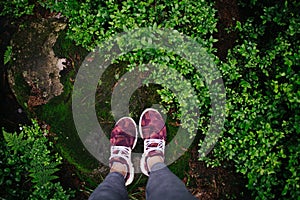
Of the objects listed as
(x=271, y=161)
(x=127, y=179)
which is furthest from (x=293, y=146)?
(x=127, y=179)

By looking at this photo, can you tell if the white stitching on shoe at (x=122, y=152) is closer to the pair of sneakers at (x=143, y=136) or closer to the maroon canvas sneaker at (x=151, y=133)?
the pair of sneakers at (x=143, y=136)

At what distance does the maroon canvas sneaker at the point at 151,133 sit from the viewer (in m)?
4.77

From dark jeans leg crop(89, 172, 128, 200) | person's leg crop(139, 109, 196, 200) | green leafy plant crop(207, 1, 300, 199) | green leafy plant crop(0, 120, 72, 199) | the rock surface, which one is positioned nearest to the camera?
dark jeans leg crop(89, 172, 128, 200)

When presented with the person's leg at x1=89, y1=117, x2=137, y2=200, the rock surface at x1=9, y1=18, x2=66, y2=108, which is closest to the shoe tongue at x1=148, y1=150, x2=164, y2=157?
the person's leg at x1=89, y1=117, x2=137, y2=200

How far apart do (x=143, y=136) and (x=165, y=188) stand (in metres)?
1.47

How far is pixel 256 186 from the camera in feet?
14.2

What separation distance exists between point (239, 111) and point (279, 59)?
0.94m

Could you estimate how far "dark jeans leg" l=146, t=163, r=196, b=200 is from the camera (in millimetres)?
3246

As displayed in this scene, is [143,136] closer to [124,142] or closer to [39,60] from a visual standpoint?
[124,142]

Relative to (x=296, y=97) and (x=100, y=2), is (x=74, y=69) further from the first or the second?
(x=296, y=97)

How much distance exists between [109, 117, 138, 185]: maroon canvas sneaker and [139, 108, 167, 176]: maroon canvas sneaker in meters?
0.17

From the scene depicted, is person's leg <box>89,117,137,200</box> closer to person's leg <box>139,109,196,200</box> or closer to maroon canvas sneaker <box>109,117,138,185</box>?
maroon canvas sneaker <box>109,117,138,185</box>

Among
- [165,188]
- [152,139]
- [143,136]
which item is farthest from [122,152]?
[165,188]

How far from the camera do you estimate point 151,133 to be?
480cm
